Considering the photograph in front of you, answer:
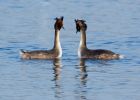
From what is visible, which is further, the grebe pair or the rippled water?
the grebe pair

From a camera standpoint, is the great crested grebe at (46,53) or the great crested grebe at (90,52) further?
the great crested grebe at (46,53)

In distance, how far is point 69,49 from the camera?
24172 millimetres

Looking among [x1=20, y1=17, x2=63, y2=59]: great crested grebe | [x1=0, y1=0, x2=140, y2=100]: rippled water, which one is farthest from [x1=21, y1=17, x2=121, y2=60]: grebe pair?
[x1=0, y1=0, x2=140, y2=100]: rippled water

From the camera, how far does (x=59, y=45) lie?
23344 millimetres

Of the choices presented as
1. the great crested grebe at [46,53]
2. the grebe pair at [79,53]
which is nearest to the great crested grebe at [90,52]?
the grebe pair at [79,53]

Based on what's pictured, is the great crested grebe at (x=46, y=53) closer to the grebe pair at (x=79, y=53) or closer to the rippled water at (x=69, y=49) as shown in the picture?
the grebe pair at (x=79, y=53)

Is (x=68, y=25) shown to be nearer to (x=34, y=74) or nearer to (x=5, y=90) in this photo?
(x=34, y=74)

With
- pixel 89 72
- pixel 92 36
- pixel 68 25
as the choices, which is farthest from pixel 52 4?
pixel 89 72

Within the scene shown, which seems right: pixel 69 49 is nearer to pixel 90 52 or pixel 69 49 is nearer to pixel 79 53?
pixel 79 53

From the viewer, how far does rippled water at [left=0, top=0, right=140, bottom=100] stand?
59.4ft

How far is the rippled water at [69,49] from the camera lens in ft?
59.4

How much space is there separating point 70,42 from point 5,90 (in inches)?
286

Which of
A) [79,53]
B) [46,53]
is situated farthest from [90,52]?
[46,53]

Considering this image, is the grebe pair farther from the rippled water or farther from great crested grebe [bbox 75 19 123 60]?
the rippled water
